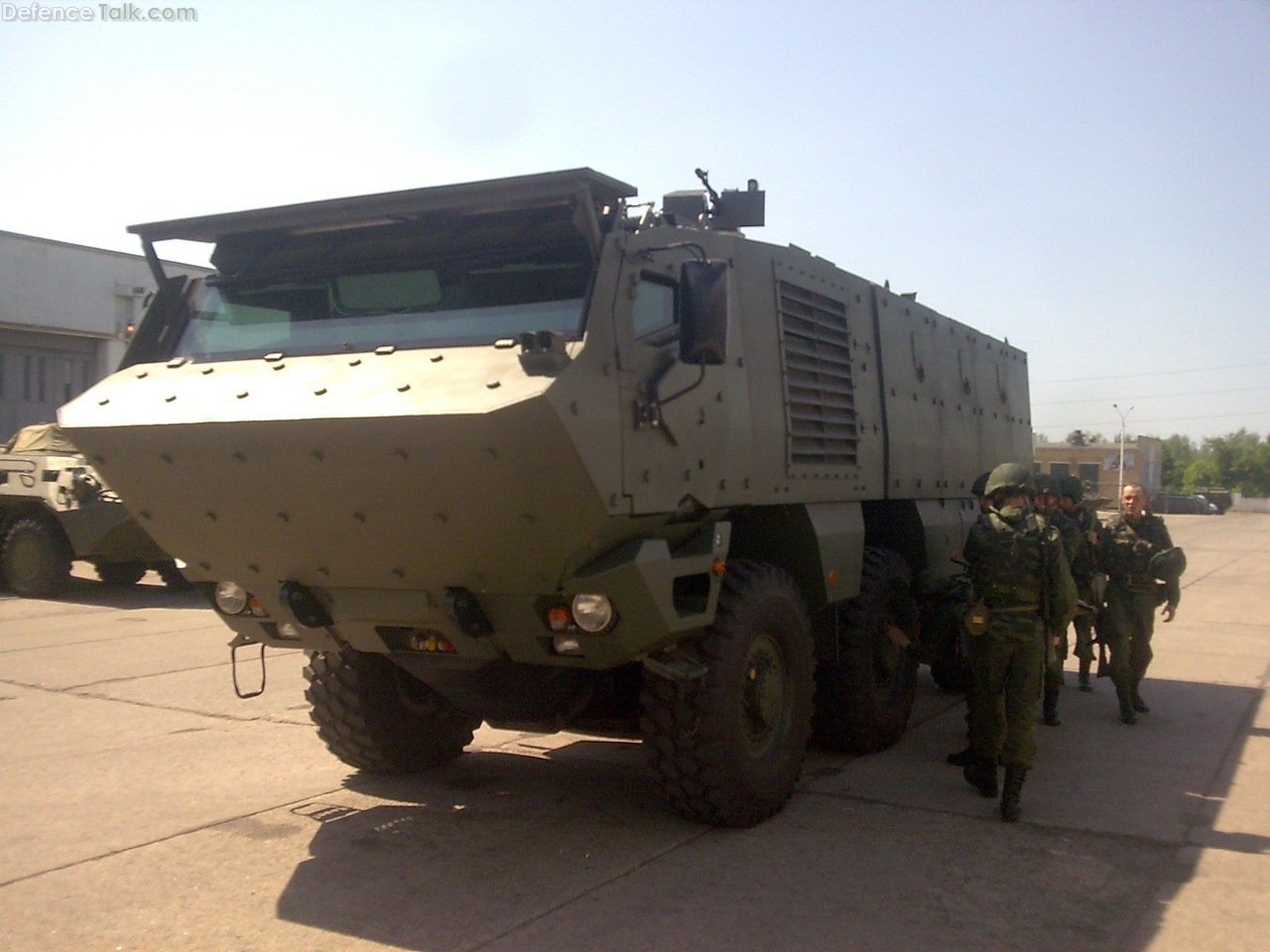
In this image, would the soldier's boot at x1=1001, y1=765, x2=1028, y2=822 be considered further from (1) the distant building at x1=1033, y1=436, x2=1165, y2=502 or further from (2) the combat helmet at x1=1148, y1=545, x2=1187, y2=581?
(1) the distant building at x1=1033, y1=436, x2=1165, y2=502

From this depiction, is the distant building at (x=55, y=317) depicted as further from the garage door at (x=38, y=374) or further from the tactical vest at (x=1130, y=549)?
the tactical vest at (x=1130, y=549)

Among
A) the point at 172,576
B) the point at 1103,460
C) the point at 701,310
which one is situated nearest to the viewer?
the point at 701,310

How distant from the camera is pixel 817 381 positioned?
657cm

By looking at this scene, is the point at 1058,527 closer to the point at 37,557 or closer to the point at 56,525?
the point at 56,525

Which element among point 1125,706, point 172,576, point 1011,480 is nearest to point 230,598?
point 1011,480

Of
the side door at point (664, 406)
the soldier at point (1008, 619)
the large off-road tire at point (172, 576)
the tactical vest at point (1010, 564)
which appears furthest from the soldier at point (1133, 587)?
the large off-road tire at point (172, 576)

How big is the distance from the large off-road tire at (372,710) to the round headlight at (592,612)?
155 centimetres

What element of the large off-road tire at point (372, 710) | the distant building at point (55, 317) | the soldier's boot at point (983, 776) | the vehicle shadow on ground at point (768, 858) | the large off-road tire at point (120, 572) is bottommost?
the vehicle shadow on ground at point (768, 858)

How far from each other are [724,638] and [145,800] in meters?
2.85

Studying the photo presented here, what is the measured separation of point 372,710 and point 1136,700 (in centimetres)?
500

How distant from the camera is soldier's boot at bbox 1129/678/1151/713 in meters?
8.20

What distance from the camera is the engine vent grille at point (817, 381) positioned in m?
6.22

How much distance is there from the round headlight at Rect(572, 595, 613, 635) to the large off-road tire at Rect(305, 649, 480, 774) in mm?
1552

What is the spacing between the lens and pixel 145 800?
6.02 metres
